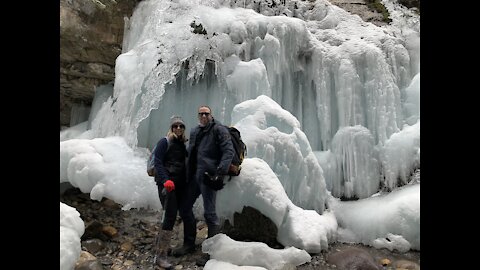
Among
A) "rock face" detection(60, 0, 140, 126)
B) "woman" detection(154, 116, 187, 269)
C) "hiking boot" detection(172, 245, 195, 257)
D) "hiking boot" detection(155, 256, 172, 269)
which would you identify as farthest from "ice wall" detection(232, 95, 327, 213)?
"rock face" detection(60, 0, 140, 126)

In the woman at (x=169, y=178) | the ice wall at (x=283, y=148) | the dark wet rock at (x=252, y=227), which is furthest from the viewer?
the ice wall at (x=283, y=148)

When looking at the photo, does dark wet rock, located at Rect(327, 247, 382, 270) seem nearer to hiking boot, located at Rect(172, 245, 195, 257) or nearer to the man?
the man

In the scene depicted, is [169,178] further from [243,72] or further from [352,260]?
[243,72]

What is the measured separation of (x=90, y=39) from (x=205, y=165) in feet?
18.5

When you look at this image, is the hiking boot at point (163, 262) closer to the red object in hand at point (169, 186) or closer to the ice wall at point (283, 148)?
the red object in hand at point (169, 186)

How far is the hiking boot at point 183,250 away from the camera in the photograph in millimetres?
4298

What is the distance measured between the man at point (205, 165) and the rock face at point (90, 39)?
514 cm

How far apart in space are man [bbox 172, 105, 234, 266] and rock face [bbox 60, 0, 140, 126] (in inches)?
202

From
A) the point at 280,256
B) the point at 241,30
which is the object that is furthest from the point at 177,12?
the point at 280,256

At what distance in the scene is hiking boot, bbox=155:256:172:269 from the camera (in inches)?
154

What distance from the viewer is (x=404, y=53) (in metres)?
8.21

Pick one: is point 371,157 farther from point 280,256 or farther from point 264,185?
point 280,256

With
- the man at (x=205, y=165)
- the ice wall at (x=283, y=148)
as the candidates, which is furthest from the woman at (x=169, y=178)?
the ice wall at (x=283, y=148)

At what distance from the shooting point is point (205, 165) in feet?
13.8
